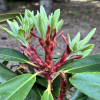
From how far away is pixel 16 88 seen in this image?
0.50 m

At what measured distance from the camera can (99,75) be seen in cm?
52

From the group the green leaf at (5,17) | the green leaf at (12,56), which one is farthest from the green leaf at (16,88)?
the green leaf at (5,17)

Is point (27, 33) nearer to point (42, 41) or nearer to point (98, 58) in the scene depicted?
point (42, 41)

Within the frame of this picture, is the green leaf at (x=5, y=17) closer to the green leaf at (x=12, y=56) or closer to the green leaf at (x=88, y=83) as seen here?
the green leaf at (x=12, y=56)

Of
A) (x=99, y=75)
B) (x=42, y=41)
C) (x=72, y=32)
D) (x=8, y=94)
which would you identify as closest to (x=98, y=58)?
(x=99, y=75)

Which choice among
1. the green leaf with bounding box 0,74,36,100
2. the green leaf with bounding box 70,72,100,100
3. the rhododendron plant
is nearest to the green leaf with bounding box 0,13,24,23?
the rhododendron plant

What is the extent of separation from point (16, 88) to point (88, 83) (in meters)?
0.28

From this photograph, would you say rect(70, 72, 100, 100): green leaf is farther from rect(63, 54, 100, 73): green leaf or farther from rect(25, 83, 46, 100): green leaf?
rect(25, 83, 46, 100): green leaf

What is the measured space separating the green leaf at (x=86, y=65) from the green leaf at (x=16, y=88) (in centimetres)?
20

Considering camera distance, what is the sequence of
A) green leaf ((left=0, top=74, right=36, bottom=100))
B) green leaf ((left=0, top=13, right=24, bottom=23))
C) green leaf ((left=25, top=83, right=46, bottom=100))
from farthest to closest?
green leaf ((left=0, top=13, right=24, bottom=23)) → green leaf ((left=25, top=83, right=46, bottom=100)) → green leaf ((left=0, top=74, right=36, bottom=100))

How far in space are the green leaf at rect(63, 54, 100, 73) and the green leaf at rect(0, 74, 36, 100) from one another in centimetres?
20

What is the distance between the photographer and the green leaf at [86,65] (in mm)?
603

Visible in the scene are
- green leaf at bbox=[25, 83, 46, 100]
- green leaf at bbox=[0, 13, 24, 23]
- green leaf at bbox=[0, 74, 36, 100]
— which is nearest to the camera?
green leaf at bbox=[0, 74, 36, 100]

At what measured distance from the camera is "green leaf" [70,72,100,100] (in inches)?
18.7
